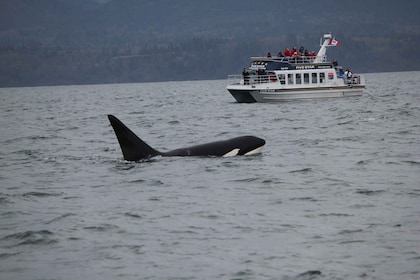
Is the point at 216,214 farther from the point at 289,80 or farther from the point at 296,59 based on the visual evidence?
A: the point at 296,59

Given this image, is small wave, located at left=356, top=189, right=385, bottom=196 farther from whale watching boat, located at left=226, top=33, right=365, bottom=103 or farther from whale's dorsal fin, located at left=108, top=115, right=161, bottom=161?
whale watching boat, located at left=226, top=33, right=365, bottom=103

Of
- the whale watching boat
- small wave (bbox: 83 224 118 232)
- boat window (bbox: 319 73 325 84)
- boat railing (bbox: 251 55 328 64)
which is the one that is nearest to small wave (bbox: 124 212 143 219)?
small wave (bbox: 83 224 118 232)

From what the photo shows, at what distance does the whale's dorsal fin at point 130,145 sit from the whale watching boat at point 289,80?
166 feet

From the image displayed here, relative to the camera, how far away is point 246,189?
23.7 m

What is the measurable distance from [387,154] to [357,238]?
1486 cm

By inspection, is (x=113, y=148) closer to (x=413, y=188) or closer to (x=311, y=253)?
(x=413, y=188)

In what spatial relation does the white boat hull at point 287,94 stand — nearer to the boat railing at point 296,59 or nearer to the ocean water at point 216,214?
the boat railing at point 296,59

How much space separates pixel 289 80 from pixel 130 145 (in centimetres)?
5377

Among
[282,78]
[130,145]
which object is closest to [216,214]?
[130,145]

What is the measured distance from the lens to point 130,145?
28500 millimetres

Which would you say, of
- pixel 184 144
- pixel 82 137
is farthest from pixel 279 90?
pixel 184 144

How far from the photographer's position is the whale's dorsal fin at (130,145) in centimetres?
2739

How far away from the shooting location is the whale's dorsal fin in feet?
89.9

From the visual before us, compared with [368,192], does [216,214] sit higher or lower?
higher
